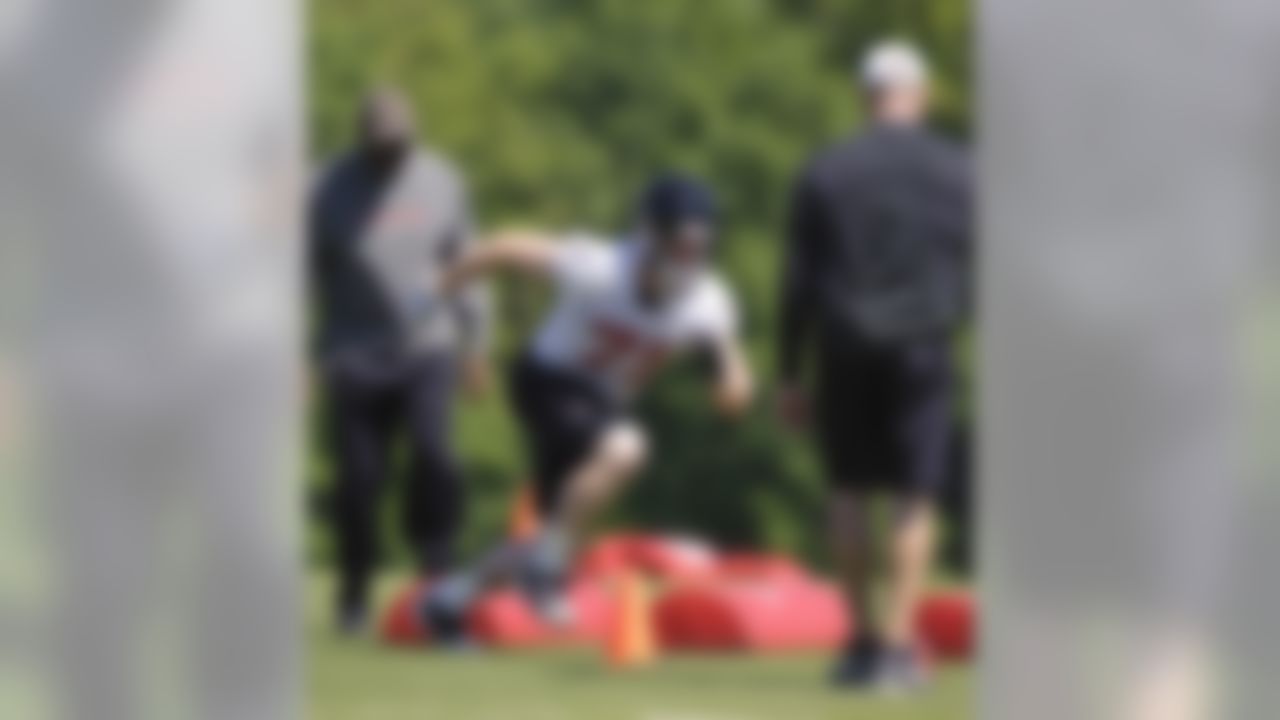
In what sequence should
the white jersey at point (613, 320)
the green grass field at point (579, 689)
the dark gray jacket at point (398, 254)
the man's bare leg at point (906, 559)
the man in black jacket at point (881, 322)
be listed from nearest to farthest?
1. the green grass field at point (579, 689)
2. the man's bare leg at point (906, 559)
3. the man in black jacket at point (881, 322)
4. the white jersey at point (613, 320)
5. the dark gray jacket at point (398, 254)

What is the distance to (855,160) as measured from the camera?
863 centimetres

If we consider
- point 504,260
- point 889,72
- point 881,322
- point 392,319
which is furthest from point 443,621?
point 889,72

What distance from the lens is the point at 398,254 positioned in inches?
415

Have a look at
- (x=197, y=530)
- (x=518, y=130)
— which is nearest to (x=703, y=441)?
(x=518, y=130)

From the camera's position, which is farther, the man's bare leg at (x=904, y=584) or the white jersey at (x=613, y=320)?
the white jersey at (x=613, y=320)

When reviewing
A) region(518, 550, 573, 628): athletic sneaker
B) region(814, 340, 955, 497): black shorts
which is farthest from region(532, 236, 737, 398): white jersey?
region(814, 340, 955, 497): black shorts

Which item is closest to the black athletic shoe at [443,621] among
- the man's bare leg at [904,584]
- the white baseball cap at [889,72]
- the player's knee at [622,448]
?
the player's knee at [622,448]

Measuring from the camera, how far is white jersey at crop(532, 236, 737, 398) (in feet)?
32.7

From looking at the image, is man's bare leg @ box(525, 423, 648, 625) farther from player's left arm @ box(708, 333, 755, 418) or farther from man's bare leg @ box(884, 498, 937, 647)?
man's bare leg @ box(884, 498, 937, 647)

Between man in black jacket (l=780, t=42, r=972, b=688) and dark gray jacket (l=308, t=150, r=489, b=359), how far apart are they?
192 centimetres

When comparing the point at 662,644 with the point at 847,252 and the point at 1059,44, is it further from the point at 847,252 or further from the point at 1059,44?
the point at 1059,44

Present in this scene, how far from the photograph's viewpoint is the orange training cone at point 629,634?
1006cm

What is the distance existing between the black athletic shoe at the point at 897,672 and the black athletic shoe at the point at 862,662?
0.02 meters

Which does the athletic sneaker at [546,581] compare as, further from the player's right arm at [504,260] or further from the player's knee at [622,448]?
the player's right arm at [504,260]
